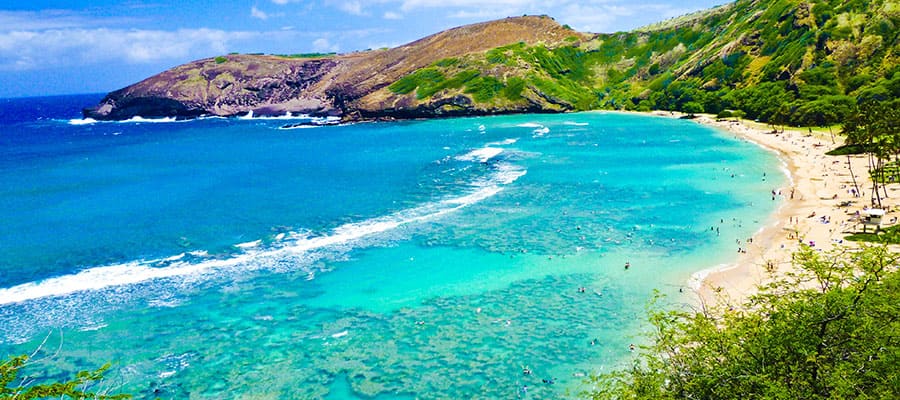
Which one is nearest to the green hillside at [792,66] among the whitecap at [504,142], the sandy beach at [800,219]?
the sandy beach at [800,219]

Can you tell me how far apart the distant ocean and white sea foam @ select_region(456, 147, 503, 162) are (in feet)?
14.4

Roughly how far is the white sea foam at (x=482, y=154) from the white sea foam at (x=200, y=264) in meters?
40.3

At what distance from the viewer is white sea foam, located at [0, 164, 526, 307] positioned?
47938 millimetres

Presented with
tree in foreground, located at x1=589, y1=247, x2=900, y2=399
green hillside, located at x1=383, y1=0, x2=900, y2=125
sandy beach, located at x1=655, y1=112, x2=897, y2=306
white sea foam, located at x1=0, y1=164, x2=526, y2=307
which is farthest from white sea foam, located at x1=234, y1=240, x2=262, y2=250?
green hillside, located at x1=383, y1=0, x2=900, y2=125

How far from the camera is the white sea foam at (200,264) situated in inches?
1887

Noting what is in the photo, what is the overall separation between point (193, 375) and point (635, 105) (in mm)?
178779

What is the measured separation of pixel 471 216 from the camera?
66688 mm

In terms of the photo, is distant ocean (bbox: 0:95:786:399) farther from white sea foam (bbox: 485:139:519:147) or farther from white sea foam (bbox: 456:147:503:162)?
white sea foam (bbox: 485:139:519:147)

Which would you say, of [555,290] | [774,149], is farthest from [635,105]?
[555,290]

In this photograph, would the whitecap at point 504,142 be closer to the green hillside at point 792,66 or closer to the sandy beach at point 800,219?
the sandy beach at point 800,219

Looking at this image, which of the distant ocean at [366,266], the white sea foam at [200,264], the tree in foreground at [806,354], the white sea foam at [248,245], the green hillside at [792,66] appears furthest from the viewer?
the green hillside at [792,66]

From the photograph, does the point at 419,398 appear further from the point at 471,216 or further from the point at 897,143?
the point at 897,143

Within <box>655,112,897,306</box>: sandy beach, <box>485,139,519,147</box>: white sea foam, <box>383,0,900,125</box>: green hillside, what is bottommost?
<box>655,112,897,306</box>: sandy beach

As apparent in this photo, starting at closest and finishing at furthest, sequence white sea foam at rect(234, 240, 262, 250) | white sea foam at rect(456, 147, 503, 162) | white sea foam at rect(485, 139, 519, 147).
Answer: white sea foam at rect(234, 240, 262, 250) < white sea foam at rect(456, 147, 503, 162) < white sea foam at rect(485, 139, 519, 147)
